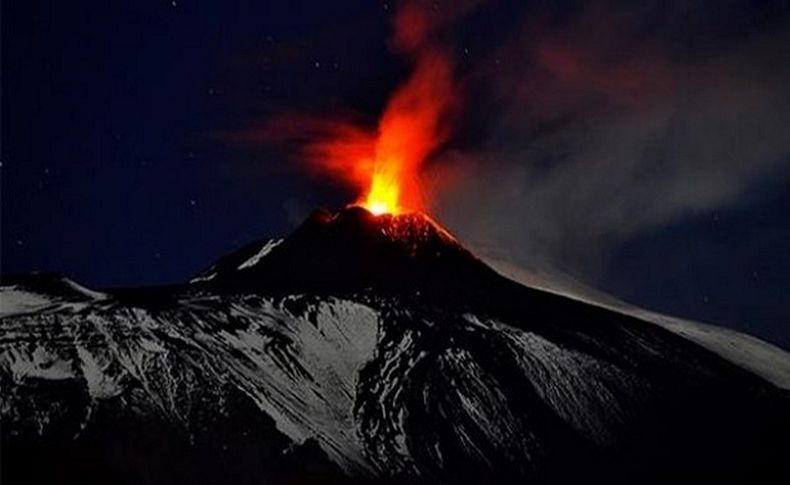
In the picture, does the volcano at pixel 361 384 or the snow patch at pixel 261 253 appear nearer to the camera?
the volcano at pixel 361 384

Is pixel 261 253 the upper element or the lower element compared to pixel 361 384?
upper

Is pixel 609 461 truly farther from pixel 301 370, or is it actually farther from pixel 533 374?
pixel 301 370

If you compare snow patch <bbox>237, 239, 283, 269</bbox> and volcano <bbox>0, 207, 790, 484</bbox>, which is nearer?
volcano <bbox>0, 207, 790, 484</bbox>

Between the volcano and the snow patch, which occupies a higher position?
the snow patch

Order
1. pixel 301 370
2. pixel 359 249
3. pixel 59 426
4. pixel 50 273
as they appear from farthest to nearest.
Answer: pixel 359 249 → pixel 50 273 → pixel 301 370 → pixel 59 426

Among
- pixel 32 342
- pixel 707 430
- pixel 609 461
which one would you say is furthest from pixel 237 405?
pixel 707 430

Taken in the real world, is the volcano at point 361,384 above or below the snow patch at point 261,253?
below

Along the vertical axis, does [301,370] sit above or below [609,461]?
above

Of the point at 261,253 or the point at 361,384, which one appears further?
the point at 261,253
